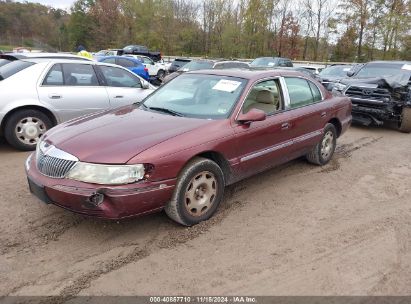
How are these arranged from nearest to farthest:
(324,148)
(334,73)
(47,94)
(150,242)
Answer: (150,242) < (324,148) < (47,94) < (334,73)

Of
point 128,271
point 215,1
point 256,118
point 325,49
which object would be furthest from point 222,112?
point 215,1

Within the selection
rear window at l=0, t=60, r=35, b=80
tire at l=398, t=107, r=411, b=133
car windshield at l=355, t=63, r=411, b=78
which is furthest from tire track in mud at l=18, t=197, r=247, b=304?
car windshield at l=355, t=63, r=411, b=78

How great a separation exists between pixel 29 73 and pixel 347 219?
549 centimetres

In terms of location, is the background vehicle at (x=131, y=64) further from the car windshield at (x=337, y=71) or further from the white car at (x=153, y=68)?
the car windshield at (x=337, y=71)

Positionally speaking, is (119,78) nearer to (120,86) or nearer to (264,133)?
(120,86)

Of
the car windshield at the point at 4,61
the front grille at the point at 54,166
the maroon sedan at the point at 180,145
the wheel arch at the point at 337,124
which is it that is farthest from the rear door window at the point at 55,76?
the wheel arch at the point at 337,124

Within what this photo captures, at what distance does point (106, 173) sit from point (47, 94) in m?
3.83

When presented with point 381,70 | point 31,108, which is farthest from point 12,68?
point 381,70

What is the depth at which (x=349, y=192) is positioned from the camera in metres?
5.16

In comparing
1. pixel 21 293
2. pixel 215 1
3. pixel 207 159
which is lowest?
pixel 21 293

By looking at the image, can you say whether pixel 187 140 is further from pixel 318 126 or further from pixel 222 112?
pixel 318 126

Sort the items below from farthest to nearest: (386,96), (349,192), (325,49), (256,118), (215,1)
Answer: (215,1) < (325,49) < (386,96) < (349,192) < (256,118)

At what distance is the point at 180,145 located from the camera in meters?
3.71

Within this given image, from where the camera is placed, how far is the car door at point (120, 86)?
733cm
